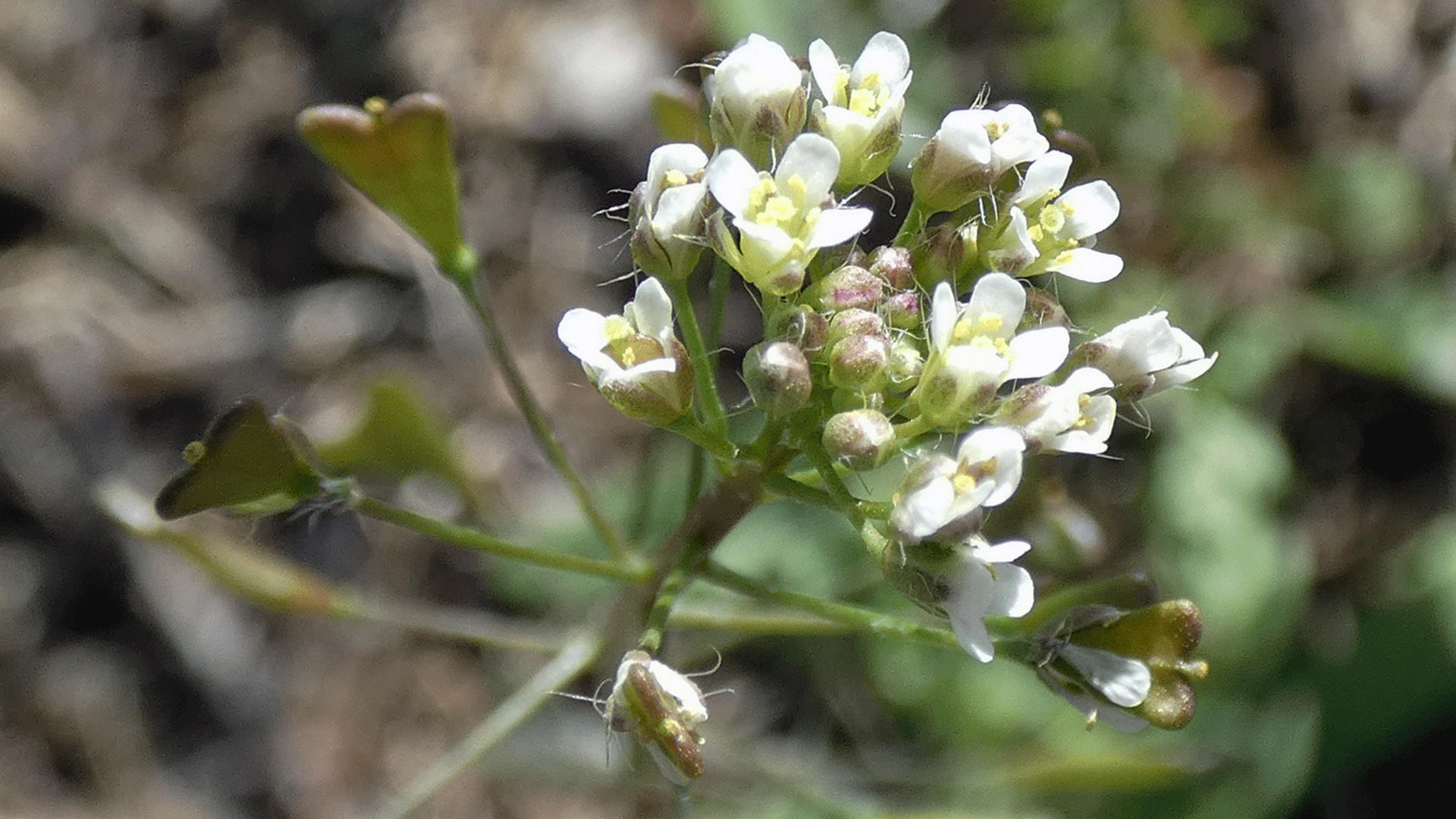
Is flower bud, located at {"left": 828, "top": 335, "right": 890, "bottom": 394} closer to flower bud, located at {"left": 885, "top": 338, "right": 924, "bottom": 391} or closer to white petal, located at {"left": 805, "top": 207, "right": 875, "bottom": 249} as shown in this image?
flower bud, located at {"left": 885, "top": 338, "right": 924, "bottom": 391}

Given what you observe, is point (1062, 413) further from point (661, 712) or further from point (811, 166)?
point (661, 712)

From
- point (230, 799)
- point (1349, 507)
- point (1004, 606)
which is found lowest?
point (230, 799)

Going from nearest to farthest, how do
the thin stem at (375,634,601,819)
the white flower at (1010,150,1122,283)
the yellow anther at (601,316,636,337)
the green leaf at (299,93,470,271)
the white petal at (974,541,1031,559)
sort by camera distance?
1. the white petal at (974,541,1031,559)
2. the yellow anther at (601,316,636,337)
3. the white flower at (1010,150,1122,283)
4. the green leaf at (299,93,470,271)
5. the thin stem at (375,634,601,819)

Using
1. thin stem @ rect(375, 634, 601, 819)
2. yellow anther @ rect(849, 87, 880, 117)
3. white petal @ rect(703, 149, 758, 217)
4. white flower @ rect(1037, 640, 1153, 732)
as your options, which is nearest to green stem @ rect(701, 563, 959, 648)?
white flower @ rect(1037, 640, 1153, 732)

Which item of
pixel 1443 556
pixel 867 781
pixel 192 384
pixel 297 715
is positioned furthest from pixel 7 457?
pixel 1443 556

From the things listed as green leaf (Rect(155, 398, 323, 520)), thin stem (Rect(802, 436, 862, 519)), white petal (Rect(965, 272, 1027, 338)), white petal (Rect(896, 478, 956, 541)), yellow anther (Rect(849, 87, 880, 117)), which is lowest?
green leaf (Rect(155, 398, 323, 520))

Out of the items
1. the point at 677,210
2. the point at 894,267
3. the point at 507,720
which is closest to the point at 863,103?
the point at 894,267

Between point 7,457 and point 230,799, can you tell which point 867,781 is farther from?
point 7,457
